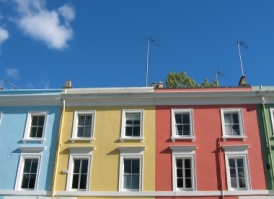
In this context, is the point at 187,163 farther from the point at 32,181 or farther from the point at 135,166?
the point at 32,181

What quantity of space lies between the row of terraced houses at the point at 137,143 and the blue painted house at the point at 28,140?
2.5 inches

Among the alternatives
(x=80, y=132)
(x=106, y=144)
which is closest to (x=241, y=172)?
(x=106, y=144)

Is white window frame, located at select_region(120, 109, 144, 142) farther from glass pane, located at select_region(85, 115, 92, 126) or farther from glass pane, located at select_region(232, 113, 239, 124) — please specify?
glass pane, located at select_region(232, 113, 239, 124)

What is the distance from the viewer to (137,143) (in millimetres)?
21297

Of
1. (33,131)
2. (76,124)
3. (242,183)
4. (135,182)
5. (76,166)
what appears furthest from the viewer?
(33,131)

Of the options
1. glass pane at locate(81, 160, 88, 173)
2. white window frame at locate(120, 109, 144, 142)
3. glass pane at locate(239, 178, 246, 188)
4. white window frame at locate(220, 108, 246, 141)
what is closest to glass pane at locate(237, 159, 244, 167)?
glass pane at locate(239, 178, 246, 188)

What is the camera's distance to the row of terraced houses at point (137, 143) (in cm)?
2003

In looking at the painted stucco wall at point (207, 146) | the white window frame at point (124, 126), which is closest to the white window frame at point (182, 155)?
the painted stucco wall at point (207, 146)

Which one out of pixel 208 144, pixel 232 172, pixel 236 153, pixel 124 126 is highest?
pixel 124 126

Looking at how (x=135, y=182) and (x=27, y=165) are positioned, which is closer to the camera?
(x=135, y=182)

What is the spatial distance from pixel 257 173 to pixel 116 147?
338 inches

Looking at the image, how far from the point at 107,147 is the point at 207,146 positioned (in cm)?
625

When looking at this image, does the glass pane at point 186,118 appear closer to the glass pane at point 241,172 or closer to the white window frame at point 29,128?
the glass pane at point 241,172

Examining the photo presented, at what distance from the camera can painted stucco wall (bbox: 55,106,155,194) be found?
20422 millimetres
